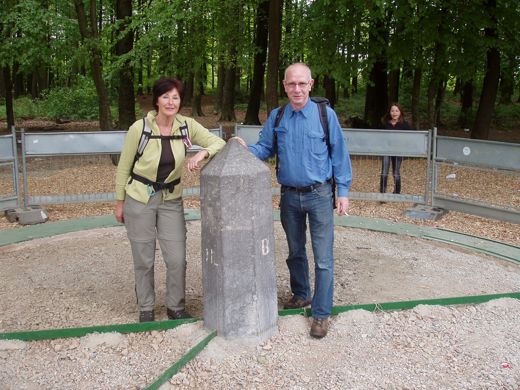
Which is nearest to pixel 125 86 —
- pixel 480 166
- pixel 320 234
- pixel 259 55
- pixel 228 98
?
pixel 259 55

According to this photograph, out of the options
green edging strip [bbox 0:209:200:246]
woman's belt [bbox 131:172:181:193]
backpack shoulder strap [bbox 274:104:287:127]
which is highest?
backpack shoulder strap [bbox 274:104:287:127]

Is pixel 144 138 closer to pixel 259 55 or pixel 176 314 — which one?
pixel 176 314

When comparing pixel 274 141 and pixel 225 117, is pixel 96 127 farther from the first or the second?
pixel 274 141

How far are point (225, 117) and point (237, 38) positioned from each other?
825 cm

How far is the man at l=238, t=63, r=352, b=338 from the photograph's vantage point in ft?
13.6

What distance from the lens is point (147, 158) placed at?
13.7 feet

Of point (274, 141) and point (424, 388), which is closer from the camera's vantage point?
point (424, 388)

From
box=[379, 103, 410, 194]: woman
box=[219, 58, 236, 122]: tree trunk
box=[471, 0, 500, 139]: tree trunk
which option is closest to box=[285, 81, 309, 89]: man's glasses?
box=[379, 103, 410, 194]: woman

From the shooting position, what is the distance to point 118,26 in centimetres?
1327

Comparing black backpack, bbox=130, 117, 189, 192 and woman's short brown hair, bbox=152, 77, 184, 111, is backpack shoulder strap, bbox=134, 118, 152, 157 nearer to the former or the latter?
black backpack, bbox=130, 117, 189, 192

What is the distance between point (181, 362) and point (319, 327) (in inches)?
41.4

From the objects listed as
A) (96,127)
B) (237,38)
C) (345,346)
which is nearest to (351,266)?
(345,346)

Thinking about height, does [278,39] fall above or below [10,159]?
above

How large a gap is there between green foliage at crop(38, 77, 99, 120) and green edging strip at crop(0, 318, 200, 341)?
876 inches
